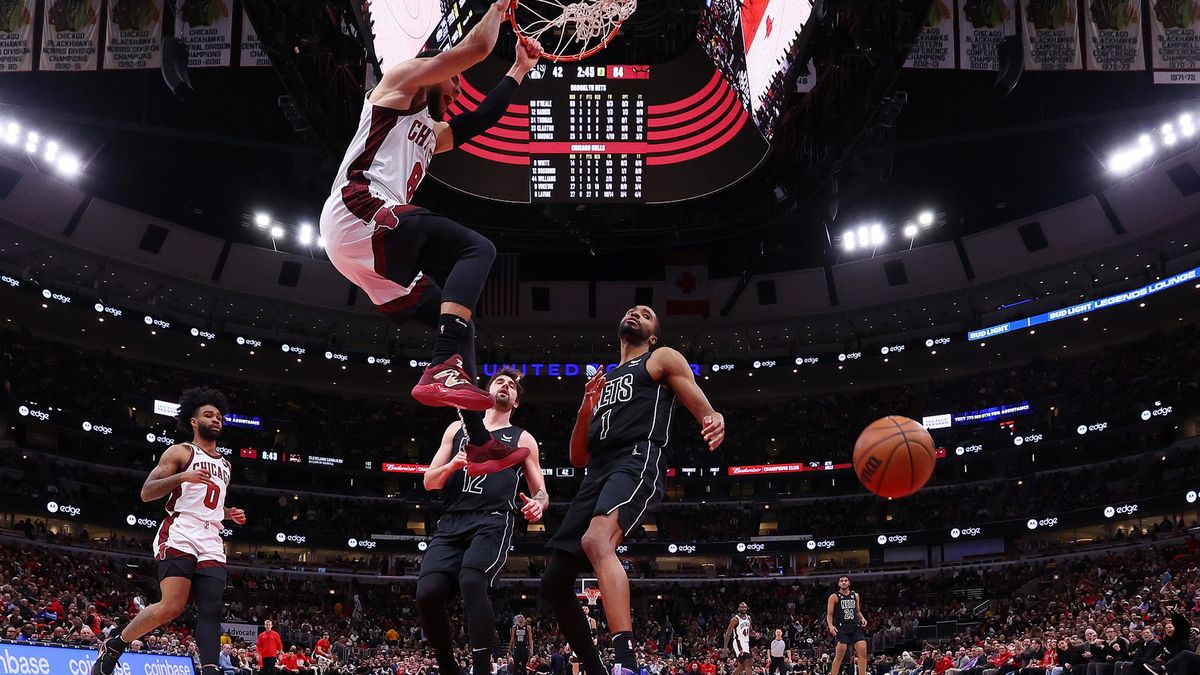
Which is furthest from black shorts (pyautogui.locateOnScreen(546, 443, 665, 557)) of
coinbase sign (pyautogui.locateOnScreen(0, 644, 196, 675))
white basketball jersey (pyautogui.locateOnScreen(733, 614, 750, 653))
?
white basketball jersey (pyautogui.locateOnScreen(733, 614, 750, 653))

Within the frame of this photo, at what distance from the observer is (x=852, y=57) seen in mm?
20719

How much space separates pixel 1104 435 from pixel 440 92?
36902 mm

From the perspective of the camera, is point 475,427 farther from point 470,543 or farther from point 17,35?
point 17,35

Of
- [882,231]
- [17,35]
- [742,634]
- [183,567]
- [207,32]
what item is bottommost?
[742,634]

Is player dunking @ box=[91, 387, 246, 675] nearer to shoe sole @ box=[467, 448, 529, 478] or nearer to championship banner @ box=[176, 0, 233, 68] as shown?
shoe sole @ box=[467, 448, 529, 478]

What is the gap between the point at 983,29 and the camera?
794 inches

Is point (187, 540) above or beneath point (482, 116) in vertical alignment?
beneath

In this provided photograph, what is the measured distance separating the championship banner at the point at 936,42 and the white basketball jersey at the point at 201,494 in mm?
16169

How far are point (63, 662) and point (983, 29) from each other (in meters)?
18.8

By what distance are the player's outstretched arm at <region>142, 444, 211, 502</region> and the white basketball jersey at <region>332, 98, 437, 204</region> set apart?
11.9ft

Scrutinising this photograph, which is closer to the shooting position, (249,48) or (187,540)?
(187,540)

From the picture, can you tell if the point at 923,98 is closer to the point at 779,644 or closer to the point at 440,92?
the point at 779,644

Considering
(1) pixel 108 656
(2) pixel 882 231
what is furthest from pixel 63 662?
(2) pixel 882 231

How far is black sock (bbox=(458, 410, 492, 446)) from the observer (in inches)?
223
